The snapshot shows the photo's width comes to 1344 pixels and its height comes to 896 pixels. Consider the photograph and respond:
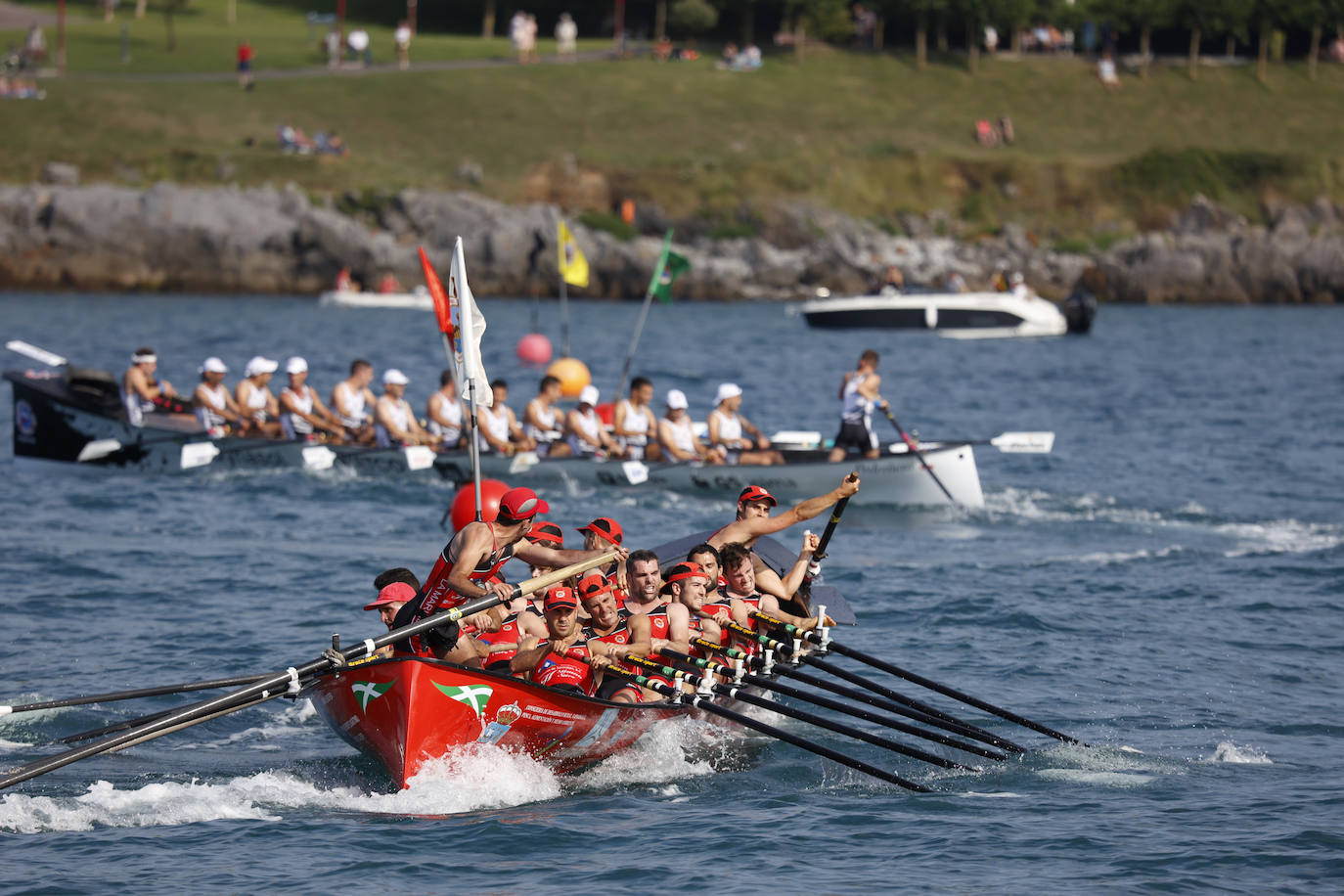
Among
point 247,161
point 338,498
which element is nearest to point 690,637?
point 338,498

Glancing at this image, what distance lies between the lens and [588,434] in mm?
23094

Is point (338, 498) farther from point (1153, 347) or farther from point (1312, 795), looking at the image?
point (1153, 347)

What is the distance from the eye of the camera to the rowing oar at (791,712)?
1137 cm

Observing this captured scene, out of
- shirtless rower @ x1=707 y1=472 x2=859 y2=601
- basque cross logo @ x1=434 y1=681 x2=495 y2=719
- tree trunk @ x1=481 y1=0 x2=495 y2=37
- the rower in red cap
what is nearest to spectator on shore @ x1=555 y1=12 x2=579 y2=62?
tree trunk @ x1=481 y1=0 x2=495 y2=37

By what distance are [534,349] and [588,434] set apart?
14270 mm

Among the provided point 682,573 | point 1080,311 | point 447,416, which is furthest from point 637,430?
point 1080,311

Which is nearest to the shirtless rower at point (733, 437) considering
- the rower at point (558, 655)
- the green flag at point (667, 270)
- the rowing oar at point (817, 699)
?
the green flag at point (667, 270)

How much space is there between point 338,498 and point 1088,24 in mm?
71255

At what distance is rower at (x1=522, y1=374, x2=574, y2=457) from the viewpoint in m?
23.5

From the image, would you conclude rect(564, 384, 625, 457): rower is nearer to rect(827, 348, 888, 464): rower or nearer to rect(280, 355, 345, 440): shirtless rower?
rect(827, 348, 888, 464): rower

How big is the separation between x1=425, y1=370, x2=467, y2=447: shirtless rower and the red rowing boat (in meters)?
12.5

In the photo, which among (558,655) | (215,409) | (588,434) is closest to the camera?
(558,655)

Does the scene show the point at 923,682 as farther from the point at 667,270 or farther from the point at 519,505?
the point at 667,270

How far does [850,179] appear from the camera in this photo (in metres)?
68.7
